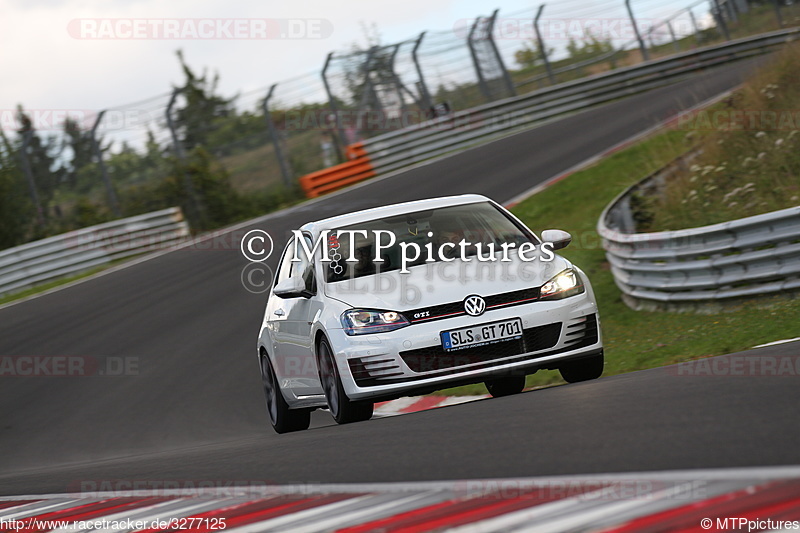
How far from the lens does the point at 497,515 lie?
334 cm

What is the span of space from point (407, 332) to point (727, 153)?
355 inches

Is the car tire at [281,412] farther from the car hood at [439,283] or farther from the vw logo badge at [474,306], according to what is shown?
the vw logo badge at [474,306]

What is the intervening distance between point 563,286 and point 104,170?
19873 mm

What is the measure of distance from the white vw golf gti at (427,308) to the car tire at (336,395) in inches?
0.4

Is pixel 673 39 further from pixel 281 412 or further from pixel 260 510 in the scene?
pixel 260 510

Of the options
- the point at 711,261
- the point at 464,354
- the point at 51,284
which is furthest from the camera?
the point at 51,284

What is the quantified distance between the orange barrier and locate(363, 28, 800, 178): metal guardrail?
0.22m

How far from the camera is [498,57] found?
30422 millimetres

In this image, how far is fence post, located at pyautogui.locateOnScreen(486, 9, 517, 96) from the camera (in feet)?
98.6

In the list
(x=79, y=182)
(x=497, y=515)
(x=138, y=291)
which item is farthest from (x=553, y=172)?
(x=497, y=515)

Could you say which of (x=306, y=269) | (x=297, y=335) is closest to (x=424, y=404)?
(x=297, y=335)

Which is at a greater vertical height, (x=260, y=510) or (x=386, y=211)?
(x=386, y=211)

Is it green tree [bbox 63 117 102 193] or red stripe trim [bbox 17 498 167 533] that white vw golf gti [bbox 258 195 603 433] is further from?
green tree [bbox 63 117 102 193]

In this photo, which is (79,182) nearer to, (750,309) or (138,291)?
(138,291)
